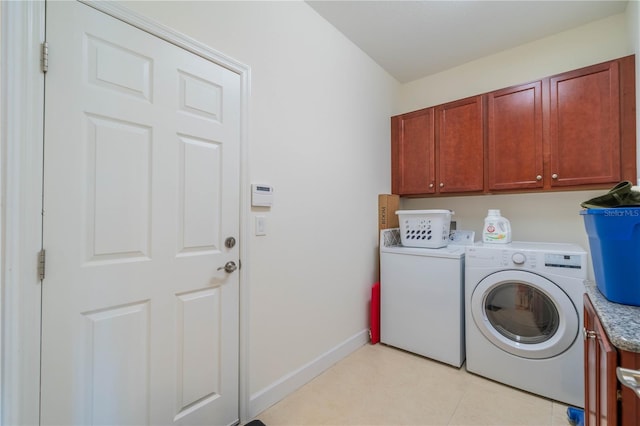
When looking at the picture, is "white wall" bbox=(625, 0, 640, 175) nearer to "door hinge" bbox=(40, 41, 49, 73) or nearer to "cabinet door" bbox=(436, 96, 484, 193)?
"cabinet door" bbox=(436, 96, 484, 193)

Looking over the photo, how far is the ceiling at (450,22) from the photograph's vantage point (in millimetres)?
1900

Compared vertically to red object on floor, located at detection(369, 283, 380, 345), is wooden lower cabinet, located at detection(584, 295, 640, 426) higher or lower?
higher

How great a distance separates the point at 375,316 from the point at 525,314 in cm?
110

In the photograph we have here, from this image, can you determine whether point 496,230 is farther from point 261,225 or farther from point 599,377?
point 261,225

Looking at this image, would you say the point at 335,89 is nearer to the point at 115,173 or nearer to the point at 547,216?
the point at 115,173

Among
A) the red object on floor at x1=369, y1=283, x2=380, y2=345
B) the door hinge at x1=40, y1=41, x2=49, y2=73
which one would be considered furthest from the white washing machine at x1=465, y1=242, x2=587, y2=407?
the door hinge at x1=40, y1=41, x2=49, y2=73

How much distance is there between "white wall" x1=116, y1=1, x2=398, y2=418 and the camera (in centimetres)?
158

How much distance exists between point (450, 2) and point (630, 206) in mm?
1743

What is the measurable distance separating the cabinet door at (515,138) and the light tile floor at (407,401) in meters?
1.46

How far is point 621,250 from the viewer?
864 mm

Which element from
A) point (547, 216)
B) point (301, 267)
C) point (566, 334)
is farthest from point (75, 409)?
point (547, 216)

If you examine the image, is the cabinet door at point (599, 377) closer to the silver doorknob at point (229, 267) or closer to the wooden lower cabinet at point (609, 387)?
the wooden lower cabinet at point (609, 387)

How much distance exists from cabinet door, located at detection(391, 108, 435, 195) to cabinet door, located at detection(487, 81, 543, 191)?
0.48m

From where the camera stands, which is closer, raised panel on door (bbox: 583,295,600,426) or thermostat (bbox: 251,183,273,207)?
raised panel on door (bbox: 583,295,600,426)
